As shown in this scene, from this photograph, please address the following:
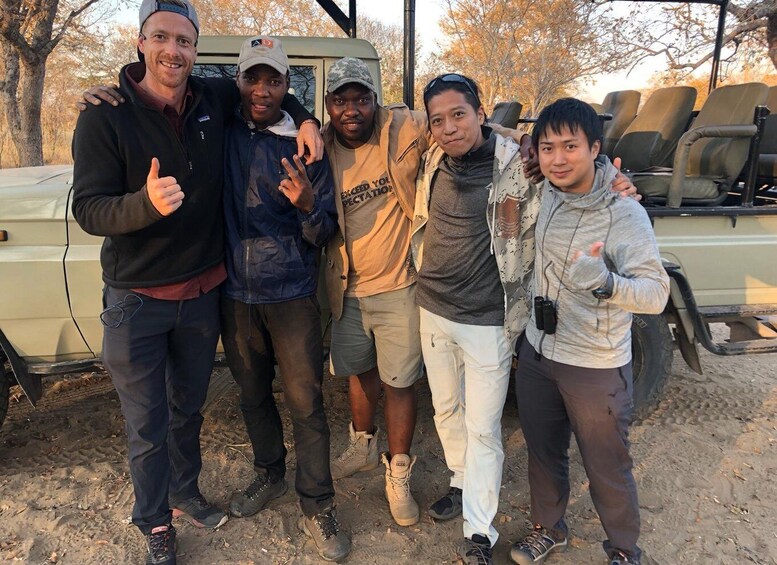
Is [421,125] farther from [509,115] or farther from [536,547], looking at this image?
[509,115]

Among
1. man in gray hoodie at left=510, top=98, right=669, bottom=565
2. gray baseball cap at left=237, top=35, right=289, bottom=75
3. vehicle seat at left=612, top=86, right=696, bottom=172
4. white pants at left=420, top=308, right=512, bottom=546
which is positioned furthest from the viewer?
vehicle seat at left=612, top=86, right=696, bottom=172

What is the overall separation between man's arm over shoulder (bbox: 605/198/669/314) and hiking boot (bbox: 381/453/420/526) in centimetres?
136

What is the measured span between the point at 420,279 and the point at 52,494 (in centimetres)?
219

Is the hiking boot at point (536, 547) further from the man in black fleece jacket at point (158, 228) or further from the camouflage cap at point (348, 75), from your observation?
the camouflage cap at point (348, 75)

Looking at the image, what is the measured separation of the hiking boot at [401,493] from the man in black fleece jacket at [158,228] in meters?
1.00

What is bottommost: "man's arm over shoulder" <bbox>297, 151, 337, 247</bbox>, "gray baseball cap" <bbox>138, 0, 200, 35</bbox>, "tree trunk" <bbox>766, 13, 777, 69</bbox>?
"man's arm over shoulder" <bbox>297, 151, 337, 247</bbox>

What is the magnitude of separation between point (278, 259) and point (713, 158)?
10.4 feet

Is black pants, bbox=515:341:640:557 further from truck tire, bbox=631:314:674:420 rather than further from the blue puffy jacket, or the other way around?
truck tire, bbox=631:314:674:420

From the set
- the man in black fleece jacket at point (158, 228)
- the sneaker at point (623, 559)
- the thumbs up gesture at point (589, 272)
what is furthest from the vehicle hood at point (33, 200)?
the sneaker at point (623, 559)

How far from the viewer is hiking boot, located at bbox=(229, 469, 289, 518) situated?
9.26ft

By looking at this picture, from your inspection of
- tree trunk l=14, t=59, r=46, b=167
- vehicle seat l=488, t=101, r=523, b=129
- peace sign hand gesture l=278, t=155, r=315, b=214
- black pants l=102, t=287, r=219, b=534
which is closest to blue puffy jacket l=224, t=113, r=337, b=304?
peace sign hand gesture l=278, t=155, r=315, b=214

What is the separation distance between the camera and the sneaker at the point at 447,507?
9.16ft

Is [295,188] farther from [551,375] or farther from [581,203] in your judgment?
[551,375]

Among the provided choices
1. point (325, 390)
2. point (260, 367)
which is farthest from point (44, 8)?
point (260, 367)
